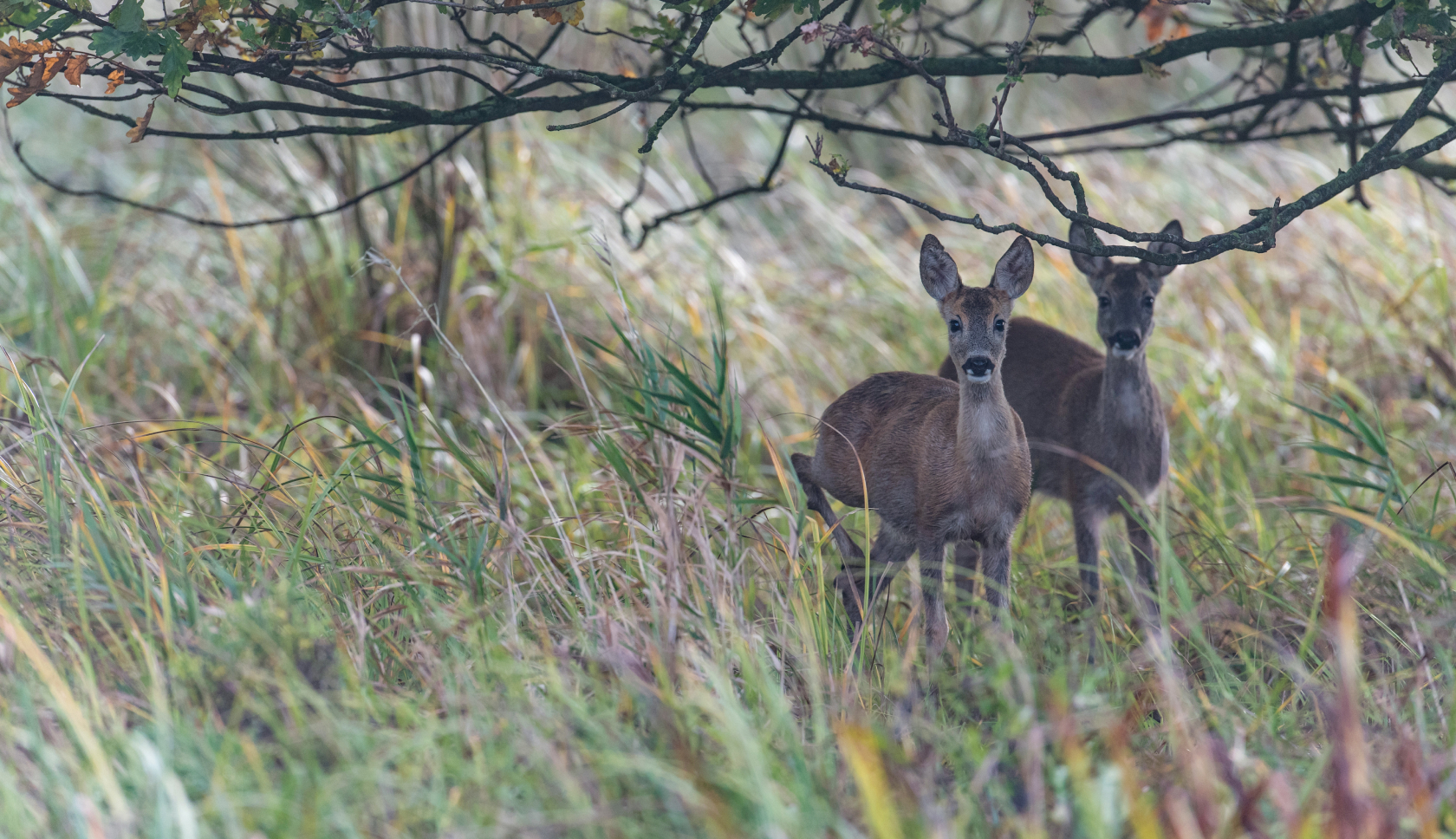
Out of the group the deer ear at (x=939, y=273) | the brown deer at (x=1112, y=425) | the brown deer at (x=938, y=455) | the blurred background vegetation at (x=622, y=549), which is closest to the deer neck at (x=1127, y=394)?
the brown deer at (x=1112, y=425)

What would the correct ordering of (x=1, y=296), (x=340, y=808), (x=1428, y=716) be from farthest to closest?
(x=1, y=296)
(x=1428, y=716)
(x=340, y=808)

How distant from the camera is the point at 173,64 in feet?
9.66

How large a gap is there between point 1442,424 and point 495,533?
3705mm

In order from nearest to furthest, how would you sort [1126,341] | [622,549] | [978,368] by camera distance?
[978,368]
[622,549]
[1126,341]

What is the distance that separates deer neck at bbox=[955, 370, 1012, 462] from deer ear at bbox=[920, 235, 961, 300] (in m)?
0.35

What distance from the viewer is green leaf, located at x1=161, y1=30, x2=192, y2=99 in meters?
2.94

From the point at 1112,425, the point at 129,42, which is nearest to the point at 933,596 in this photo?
the point at 1112,425

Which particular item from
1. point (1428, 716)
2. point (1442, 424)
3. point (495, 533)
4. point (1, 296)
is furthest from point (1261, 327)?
point (1, 296)

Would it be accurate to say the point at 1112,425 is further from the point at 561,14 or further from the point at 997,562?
the point at 561,14

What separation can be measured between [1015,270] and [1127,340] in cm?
75

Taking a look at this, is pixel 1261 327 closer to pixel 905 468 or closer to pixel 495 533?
pixel 905 468

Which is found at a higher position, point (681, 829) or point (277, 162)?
point (277, 162)

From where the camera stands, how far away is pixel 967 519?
3.65 metres

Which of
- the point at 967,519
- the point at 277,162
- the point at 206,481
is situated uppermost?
the point at 277,162
